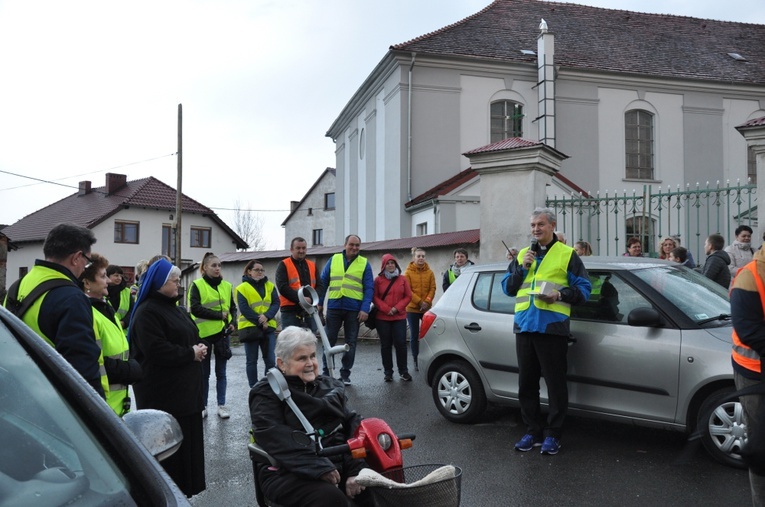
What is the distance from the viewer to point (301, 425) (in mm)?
3725

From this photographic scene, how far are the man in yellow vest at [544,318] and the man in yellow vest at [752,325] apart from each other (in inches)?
90.2

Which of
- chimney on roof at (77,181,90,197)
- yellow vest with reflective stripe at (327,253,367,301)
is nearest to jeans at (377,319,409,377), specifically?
yellow vest with reflective stripe at (327,253,367,301)

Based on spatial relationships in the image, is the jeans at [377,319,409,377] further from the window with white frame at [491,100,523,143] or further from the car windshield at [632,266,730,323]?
the window with white frame at [491,100,523,143]

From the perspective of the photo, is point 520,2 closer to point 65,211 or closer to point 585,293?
point 585,293

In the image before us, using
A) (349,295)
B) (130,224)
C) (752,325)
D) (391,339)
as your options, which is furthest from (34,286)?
(130,224)

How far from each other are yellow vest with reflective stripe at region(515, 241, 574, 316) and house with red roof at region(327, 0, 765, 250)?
16.5m

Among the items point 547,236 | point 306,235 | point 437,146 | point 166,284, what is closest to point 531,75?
point 437,146

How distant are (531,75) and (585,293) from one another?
2175 cm

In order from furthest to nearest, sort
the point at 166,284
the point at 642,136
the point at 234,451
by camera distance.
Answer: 1. the point at 642,136
2. the point at 234,451
3. the point at 166,284

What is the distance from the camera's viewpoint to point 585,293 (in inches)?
238

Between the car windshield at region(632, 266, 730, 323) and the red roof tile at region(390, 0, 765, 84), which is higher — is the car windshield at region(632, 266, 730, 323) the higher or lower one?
the lower one

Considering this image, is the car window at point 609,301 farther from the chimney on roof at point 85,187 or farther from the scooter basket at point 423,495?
the chimney on roof at point 85,187

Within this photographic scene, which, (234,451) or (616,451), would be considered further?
(234,451)

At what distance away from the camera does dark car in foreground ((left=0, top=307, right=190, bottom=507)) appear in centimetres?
184
